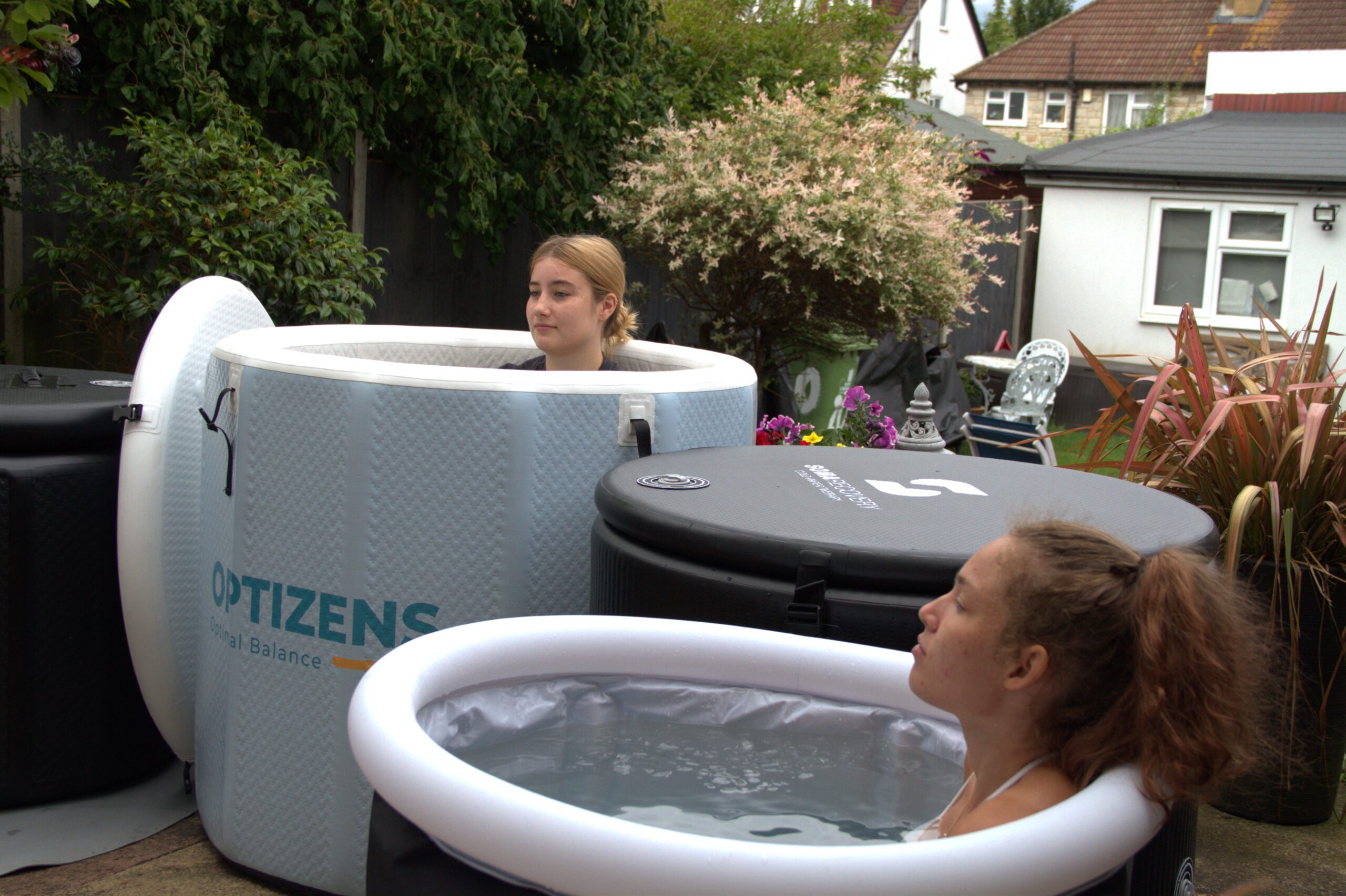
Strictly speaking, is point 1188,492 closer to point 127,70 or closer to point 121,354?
point 121,354

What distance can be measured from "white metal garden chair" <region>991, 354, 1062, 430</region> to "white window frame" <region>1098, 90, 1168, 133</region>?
28.7 metres

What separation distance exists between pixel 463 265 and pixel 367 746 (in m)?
6.37

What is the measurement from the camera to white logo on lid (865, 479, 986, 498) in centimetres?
211

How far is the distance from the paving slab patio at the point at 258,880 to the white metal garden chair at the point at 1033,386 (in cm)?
576

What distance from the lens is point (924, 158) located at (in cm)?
675

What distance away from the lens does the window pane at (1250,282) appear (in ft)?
42.1

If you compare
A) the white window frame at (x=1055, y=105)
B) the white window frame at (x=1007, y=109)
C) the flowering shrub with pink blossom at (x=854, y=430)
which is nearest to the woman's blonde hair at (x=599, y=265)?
the flowering shrub with pink blossom at (x=854, y=430)

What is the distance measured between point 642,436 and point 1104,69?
1482 inches

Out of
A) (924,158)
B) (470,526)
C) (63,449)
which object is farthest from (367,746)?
(924,158)

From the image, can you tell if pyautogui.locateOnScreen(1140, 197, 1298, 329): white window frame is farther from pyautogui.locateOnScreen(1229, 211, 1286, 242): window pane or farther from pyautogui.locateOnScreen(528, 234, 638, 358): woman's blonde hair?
pyautogui.locateOnScreen(528, 234, 638, 358): woman's blonde hair

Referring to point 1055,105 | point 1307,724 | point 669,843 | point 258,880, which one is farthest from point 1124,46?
point 669,843

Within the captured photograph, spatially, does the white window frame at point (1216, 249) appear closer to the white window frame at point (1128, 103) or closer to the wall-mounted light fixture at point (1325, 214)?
the wall-mounted light fixture at point (1325, 214)

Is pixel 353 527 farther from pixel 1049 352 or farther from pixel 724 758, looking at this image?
pixel 1049 352

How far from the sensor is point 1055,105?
119 feet
